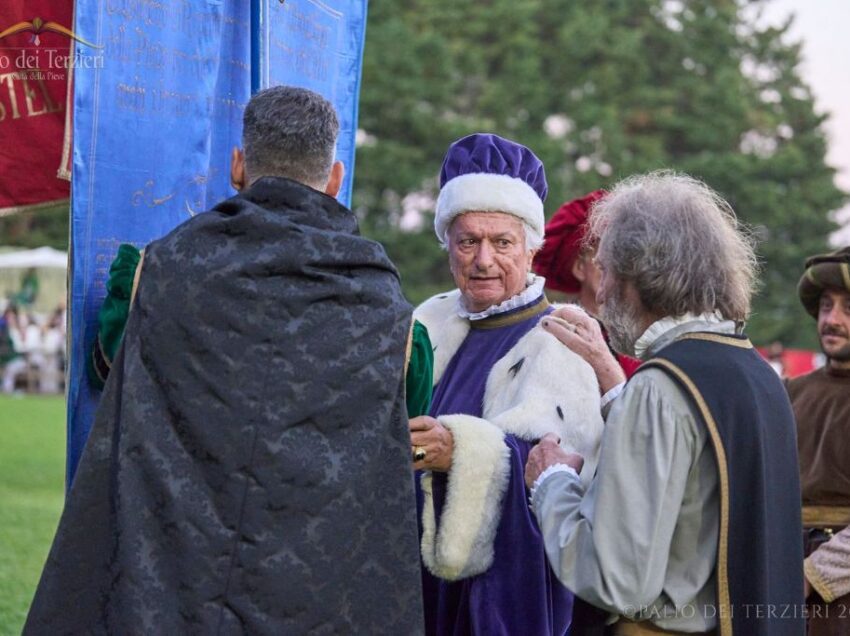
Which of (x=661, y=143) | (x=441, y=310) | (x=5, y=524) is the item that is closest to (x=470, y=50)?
(x=661, y=143)

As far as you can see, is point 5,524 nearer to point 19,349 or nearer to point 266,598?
point 266,598

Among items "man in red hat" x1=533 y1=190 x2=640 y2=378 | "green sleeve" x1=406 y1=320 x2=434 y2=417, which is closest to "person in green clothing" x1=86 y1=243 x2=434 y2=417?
"green sleeve" x1=406 y1=320 x2=434 y2=417

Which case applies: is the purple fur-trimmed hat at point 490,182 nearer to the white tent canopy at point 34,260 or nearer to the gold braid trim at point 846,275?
the gold braid trim at point 846,275

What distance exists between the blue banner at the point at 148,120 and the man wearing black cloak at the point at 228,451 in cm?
59

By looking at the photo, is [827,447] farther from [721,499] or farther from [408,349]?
[408,349]

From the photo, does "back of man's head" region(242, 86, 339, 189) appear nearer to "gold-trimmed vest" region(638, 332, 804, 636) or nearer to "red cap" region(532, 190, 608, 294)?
"gold-trimmed vest" region(638, 332, 804, 636)

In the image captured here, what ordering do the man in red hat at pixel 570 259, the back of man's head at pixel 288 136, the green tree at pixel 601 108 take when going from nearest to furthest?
the back of man's head at pixel 288 136
the man in red hat at pixel 570 259
the green tree at pixel 601 108

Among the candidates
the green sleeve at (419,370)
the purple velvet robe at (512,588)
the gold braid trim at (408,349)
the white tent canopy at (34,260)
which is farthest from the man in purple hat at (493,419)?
the white tent canopy at (34,260)

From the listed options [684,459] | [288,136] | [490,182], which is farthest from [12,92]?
[684,459]

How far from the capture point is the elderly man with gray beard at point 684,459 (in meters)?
2.57

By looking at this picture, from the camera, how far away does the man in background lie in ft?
13.9

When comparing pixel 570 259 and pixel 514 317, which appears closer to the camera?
pixel 514 317

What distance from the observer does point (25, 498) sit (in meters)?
Answer: 11.1

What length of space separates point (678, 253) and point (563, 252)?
2.06 metres
